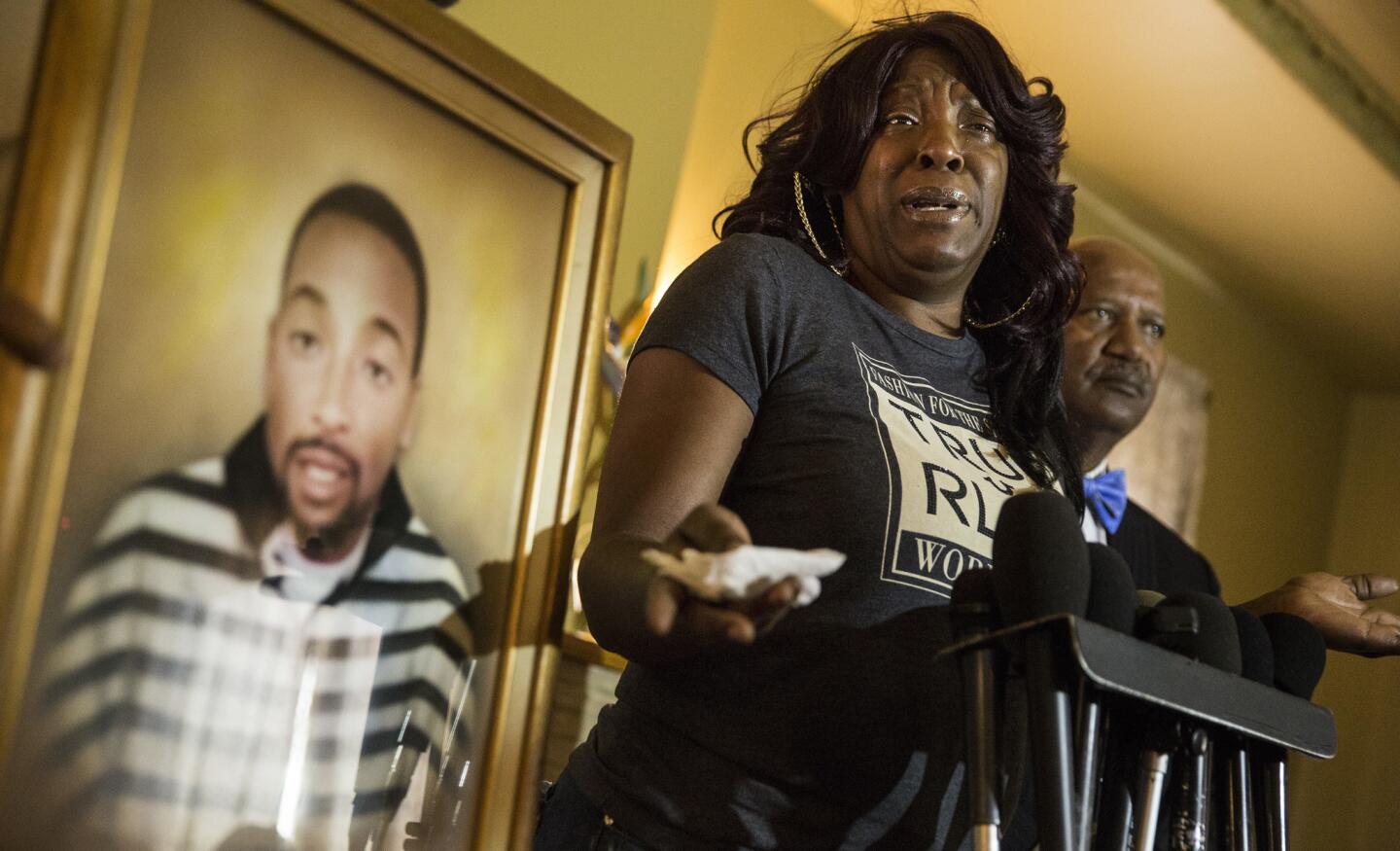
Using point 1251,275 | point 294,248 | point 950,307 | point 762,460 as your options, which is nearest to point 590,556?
point 762,460

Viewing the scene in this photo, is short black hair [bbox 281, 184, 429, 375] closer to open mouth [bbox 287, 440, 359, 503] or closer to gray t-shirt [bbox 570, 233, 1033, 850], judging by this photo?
open mouth [bbox 287, 440, 359, 503]

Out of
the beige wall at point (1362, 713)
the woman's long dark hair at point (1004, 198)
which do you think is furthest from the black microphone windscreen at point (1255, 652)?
the beige wall at point (1362, 713)

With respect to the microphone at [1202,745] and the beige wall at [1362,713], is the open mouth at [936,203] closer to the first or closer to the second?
the microphone at [1202,745]

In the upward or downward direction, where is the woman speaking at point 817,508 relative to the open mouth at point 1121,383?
downward

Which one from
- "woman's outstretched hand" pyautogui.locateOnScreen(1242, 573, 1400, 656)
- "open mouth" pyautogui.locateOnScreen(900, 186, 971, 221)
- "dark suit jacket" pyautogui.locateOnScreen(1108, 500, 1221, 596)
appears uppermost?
"open mouth" pyautogui.locateOnScreen(900, 186, 971, 221)

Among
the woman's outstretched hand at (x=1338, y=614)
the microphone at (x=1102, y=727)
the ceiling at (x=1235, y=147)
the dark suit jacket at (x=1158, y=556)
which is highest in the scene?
the ceiling at (x=1235, y=147)

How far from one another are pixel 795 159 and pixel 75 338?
26.9 inches

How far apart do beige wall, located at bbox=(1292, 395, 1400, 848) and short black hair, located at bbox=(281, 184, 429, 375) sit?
386cm

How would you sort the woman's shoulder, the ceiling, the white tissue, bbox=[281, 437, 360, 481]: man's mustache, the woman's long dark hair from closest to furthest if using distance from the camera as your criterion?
the white tissue < the woman's shoulder < the woman's long dark hair < bbox=[281, 437, 360, 481]: man's mustache < the ceiling

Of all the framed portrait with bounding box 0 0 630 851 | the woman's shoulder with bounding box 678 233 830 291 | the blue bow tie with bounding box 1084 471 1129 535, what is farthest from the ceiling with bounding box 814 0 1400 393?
the woman's shoulder with bounding box 678 233 830 291

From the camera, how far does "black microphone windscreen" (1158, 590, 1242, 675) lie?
0.89 m

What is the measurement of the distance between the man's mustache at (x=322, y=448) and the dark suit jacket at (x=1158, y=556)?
126 cm

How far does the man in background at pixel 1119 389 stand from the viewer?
2.33 m

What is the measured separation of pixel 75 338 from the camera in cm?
128
